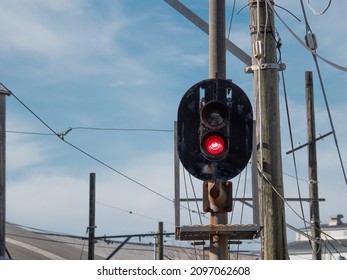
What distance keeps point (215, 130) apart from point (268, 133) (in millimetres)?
3619

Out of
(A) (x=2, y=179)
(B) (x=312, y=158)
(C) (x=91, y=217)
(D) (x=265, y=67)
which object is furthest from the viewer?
(C) (x=91, y=217)

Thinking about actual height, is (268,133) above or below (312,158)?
below

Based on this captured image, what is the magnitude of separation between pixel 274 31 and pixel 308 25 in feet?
3.58

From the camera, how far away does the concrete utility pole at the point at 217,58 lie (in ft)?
25.4

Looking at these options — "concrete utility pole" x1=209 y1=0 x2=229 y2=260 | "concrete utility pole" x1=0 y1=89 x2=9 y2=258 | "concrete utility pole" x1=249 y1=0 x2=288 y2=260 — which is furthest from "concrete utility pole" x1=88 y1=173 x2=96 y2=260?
"concrete utility pole" x1=209 y1=0 x2=229 y2=260

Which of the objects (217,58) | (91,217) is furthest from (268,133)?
(91,217)

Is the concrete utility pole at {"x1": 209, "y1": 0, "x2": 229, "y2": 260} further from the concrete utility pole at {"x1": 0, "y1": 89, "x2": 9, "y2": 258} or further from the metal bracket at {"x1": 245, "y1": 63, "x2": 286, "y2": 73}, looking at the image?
the concrete utility pole at {"x1": 0, "y1": 89, "x2": 9, "y2": 258}

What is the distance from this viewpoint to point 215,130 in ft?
24.3

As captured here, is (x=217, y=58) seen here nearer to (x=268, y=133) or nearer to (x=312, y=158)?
(x=268, y=133)

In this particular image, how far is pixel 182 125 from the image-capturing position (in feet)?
25.0

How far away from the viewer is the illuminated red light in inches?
292

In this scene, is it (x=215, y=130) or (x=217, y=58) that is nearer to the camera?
(x=215, y=130)

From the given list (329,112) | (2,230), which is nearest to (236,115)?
(329,112)
